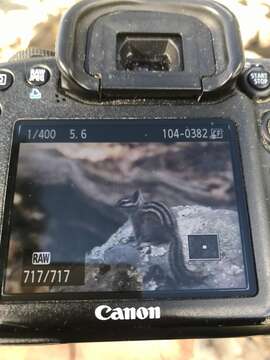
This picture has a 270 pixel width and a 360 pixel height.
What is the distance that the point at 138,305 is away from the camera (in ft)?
1.54

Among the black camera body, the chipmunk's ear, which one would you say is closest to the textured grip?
the black camera body

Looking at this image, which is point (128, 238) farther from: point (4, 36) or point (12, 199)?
point (4, 36)

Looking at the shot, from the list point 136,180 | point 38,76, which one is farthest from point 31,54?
point 136,180

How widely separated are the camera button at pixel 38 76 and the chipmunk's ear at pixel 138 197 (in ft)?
0.41

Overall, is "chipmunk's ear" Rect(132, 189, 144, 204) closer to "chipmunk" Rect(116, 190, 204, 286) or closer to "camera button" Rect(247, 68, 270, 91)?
"chipmunk" Rect(116, 190, 204, 286)

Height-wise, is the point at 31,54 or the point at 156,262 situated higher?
the point at 31,54

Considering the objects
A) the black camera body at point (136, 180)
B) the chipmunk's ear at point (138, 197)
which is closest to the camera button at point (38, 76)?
the black camera body at point (136, 180)

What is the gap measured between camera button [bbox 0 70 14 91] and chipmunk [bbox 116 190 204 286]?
0.14m

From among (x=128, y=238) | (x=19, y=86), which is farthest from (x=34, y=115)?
(x=128, y=238)

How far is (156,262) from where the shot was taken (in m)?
0.48

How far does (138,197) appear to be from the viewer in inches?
19.5

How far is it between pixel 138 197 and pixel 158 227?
1.1 inches

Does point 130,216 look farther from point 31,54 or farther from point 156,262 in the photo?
point 31,54

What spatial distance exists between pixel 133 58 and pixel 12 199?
0.17 m
